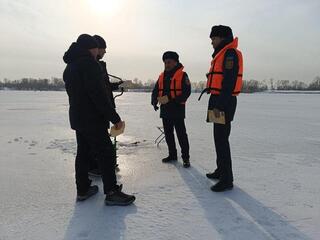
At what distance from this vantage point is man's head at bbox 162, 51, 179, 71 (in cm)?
498

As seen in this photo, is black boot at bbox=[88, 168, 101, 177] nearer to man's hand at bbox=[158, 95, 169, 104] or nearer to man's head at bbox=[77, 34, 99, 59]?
man's hand at bbox=[158, 95, 169, 104]

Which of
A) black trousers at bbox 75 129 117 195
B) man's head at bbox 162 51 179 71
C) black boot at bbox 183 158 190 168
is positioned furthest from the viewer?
man's head at bbox 162 51 179 71

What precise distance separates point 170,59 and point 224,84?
148cm

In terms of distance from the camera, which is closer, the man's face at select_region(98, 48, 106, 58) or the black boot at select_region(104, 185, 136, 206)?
the black boot at select_region(104, 185, 136, 206)

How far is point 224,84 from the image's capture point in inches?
146

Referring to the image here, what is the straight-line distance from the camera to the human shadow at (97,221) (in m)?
2.72

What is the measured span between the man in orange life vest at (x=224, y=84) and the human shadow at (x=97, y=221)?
121 centimetres

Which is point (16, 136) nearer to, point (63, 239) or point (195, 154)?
point (195, 154)

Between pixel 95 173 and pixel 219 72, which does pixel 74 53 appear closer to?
pixel 219 72

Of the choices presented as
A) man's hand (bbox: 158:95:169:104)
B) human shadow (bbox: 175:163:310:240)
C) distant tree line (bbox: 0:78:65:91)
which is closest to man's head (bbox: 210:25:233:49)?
man's hand (bbox: 158:95:169:104)

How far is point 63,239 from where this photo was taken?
2.66 meters

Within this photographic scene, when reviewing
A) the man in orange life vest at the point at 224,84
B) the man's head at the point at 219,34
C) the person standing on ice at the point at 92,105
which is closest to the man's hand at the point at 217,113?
the man in orange life vest at the point at 224,84

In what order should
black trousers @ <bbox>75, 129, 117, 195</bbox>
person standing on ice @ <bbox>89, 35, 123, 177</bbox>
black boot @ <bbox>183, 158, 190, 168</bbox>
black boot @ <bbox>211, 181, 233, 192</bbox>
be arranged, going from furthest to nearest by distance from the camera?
black boot @ <bbox>183, 158, 190, 168</bbox> → person standing on ice @ <bbox>89, 35, 123, 177</bbox> → black boot @ <bbox>211, 181, 233, 192</bbox> → black trousers @ <bbox>75, 129, 117, 195</bbox>

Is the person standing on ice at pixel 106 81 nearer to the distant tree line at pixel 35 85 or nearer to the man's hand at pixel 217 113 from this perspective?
the man's hand at pixel 217 113
